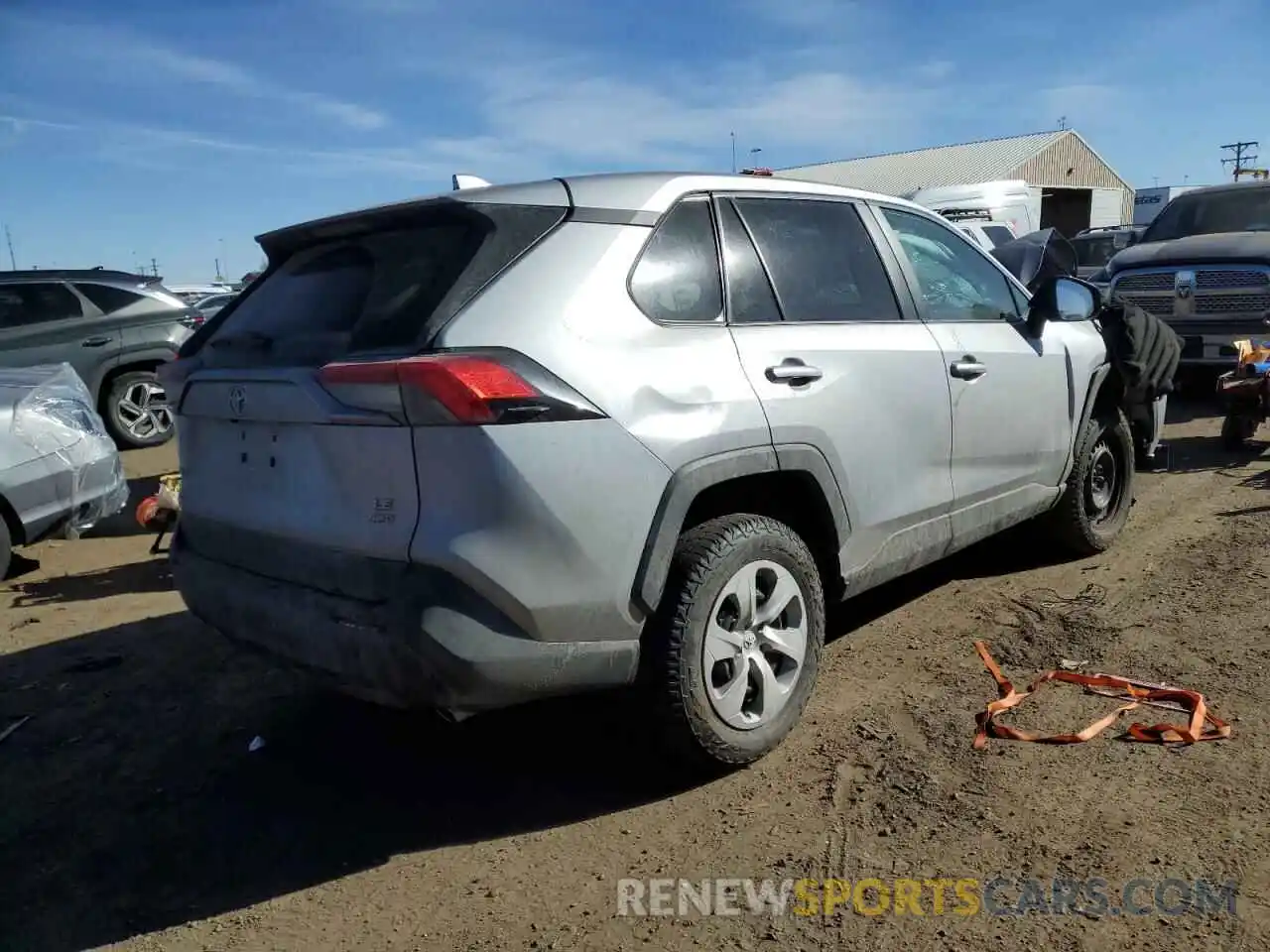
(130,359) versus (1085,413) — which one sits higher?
(130,359)

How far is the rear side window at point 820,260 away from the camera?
3.46 metres

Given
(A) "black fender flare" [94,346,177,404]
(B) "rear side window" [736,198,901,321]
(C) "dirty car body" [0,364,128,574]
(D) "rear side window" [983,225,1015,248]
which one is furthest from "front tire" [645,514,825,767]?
(D) "rear side window" [983,225,1015,248]

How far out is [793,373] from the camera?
10.7 feet

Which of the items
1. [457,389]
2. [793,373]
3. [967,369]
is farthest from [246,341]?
[967,369]

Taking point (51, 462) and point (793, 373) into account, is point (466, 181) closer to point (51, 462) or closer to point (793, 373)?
point (793, 373)

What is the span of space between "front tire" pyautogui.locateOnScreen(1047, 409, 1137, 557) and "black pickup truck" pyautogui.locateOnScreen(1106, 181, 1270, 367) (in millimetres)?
3935

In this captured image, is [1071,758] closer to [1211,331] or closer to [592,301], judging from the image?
[592,301]

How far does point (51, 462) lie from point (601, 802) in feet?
14.8

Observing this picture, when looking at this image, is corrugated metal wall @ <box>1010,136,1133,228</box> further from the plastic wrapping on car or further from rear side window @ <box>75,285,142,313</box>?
the plastic wrapping on car

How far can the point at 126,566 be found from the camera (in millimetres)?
6195

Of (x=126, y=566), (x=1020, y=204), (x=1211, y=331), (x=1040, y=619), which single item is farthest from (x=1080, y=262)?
(x=126, y=566)

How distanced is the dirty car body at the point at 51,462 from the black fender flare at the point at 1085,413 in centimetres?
556

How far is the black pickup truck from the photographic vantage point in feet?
29.5

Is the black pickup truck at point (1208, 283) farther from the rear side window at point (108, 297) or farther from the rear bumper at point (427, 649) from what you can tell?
the rear side window at point (108, 297)
